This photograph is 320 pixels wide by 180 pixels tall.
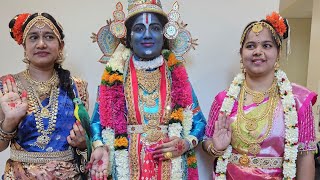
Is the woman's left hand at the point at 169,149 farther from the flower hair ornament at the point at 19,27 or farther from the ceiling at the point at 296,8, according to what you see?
the ceiling at the point at 296,8

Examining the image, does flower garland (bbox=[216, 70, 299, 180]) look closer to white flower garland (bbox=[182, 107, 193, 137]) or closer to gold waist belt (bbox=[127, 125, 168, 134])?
white flower garland (bbox=[182, 107, 193, 137])

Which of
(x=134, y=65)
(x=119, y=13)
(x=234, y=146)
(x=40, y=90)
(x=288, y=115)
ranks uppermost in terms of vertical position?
(x=119, y=13)

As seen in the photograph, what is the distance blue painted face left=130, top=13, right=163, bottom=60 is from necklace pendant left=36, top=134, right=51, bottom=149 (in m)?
0.71

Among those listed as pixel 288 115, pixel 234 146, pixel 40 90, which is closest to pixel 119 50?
pixel 40 90

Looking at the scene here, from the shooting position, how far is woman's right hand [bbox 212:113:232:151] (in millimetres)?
1966

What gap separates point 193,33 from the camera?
2541mm

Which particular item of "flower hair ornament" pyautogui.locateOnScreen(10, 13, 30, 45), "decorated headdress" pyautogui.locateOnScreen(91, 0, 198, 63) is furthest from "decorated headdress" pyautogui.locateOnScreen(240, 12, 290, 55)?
"flower hair ornament" pyautogui.locateOnScreen(10, 13, 30, 45)

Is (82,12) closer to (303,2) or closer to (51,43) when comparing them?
(51,43)

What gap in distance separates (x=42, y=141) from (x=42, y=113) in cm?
15

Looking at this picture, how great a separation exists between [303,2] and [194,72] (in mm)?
3745

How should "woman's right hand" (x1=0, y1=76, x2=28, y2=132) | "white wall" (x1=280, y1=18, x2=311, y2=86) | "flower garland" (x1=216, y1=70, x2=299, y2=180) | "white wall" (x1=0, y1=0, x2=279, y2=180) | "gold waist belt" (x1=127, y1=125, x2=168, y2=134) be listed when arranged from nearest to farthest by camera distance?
"woman's right hand" (x1=0, y1=76, x2=28, y2=132)
"flower garland" (x1=216, y1=70, x2=299, y2=180)
"gold waist belt" (x1=127, y1=125, x2=168, y2=134)
"white wall" (x1=0, y1=0, x2=279, y2=180)
"white wall" (x1=280, y1=18, x2=311, y2=86)

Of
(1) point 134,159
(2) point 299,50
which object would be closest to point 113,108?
(1) point 134,159

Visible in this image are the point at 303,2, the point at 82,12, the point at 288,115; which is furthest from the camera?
the point at 303,2

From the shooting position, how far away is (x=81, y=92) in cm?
207
